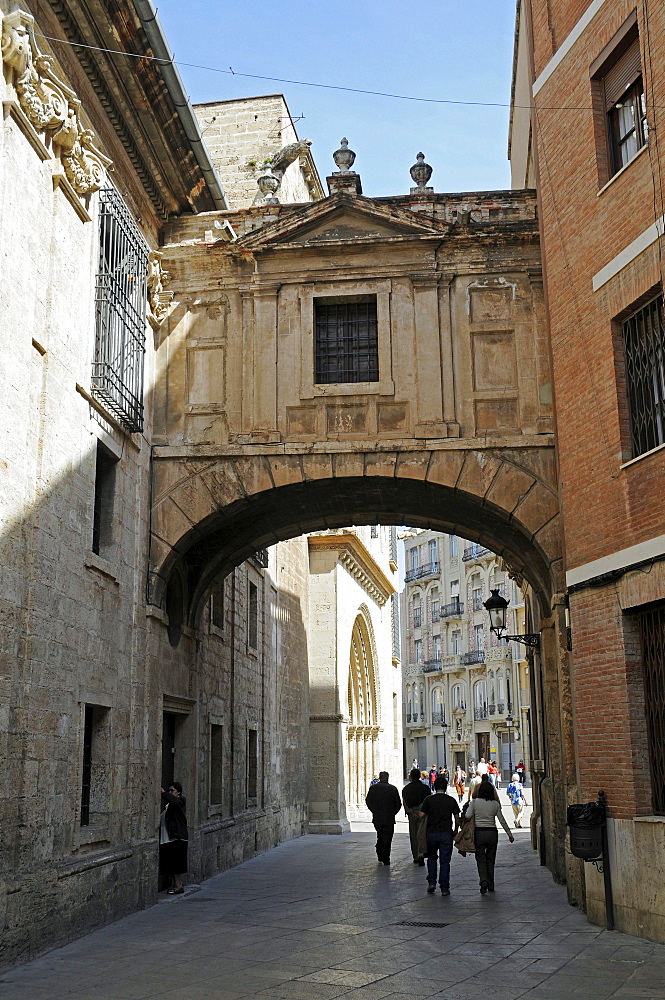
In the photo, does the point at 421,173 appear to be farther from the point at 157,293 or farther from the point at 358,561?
the point at 358,561

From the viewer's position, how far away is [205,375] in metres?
14.1

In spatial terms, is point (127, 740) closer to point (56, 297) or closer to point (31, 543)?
point (31, 543)

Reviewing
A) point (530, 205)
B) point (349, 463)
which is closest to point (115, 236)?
point (349, 463)

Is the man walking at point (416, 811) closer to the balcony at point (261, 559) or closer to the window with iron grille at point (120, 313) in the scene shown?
the balcony at point (261, 559)

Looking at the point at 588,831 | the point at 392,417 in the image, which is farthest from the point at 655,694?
the point at 392,417

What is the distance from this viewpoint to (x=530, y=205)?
14.2m

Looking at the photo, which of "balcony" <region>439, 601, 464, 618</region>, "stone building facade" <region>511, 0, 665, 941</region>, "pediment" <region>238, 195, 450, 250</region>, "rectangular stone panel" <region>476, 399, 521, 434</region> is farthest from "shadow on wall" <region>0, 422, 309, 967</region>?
"balcony" <region>439, 601, 464, 618</region>

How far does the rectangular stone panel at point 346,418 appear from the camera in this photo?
13664 millimetres

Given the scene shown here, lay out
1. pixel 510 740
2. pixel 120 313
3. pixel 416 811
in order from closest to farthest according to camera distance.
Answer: pixel 120 313
pixel 416 811
pixel 510 740

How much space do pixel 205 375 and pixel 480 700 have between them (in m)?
51.5

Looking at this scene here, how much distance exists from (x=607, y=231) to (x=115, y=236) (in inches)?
226

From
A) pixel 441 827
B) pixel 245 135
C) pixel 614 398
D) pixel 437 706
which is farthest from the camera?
pixel 437 706

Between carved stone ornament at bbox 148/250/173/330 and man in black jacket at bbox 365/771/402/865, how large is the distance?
→ 8.14 metres

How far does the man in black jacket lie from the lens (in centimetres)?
1717
